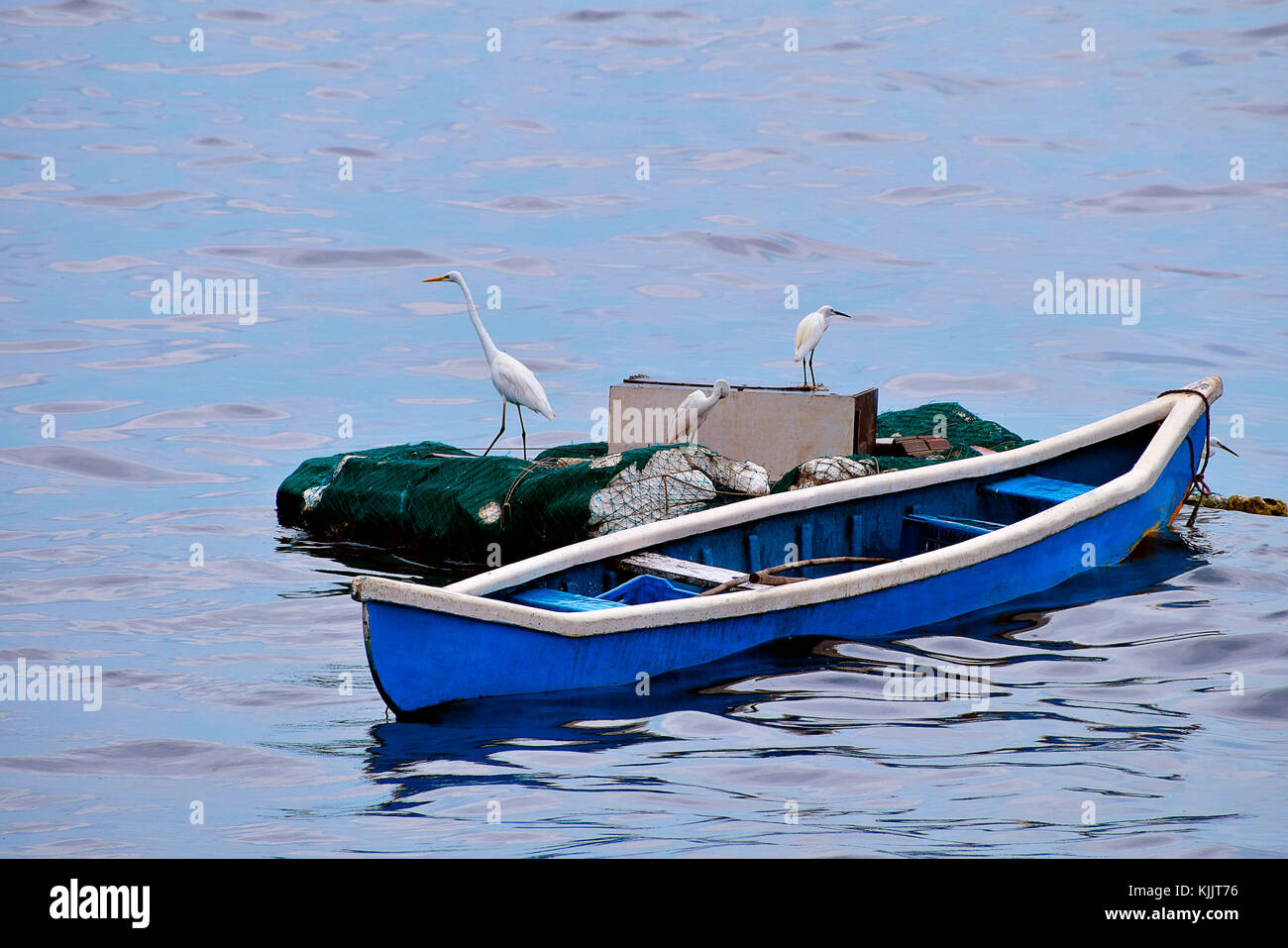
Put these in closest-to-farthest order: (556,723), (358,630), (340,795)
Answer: (340,795), (556,723), (358,630)

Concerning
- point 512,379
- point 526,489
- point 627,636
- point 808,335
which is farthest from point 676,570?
point 808,335

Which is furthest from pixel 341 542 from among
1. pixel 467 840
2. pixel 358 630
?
pixel 467 840

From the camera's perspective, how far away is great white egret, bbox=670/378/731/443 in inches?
446

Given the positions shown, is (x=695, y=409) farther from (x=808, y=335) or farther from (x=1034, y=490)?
(x=1034, y=490)

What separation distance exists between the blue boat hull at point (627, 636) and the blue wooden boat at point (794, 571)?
10 mm

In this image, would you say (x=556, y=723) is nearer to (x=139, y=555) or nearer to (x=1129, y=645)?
(x=1129, y=645)

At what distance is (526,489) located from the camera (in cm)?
1118

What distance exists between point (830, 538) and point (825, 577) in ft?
3.16

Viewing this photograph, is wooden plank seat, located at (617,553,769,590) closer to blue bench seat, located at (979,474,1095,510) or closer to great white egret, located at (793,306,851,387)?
blue bench seat, located at (979,474,1095,510)

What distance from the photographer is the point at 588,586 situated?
8.81 m

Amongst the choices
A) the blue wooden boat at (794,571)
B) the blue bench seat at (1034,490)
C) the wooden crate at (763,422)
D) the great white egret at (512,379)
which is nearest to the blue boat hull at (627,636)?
the blue wooden boat at (794,571)

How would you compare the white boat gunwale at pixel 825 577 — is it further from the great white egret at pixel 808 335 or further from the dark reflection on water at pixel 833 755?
the great white egret at pixel 808 335

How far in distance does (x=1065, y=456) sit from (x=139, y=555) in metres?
8.01

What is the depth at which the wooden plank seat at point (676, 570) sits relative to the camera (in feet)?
28.4
